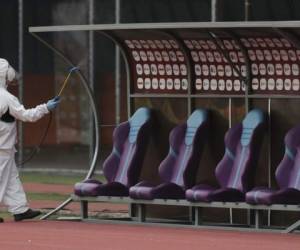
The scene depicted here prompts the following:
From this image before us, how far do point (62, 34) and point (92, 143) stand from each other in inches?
80.0

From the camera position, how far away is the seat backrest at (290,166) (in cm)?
1527

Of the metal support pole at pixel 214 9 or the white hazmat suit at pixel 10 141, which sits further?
the metal support pole at pixel 214 9

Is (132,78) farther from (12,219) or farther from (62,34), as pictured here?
(62,34)

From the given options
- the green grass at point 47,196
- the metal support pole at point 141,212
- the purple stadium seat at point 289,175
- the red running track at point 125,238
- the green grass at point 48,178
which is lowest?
the green grass at point 48,178

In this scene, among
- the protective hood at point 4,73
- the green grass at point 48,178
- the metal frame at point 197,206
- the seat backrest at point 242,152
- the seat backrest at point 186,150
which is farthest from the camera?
the green grass at point 48,178

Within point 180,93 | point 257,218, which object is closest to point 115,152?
point 180,93

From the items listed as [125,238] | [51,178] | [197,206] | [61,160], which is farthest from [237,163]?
[61,160]

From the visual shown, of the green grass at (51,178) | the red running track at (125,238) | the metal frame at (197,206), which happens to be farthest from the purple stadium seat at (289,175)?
the green grass at (51,178)

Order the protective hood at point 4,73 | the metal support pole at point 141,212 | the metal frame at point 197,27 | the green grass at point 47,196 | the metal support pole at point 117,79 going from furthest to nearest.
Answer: the metal support pole at point 117,79 → the green grass at point 47,196 → the protective hood at point 4,73 → the metal support pole at point 141,212 → the metal frame at point 197,27

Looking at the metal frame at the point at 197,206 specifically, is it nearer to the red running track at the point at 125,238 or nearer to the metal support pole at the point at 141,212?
the metal support pole at the point at 141,212

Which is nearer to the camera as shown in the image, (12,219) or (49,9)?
(12,219)

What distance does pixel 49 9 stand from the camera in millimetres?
24984

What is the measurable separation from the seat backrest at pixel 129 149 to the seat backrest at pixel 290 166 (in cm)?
199

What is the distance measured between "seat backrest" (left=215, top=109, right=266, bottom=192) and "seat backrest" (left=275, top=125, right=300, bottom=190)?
426 millimetres
